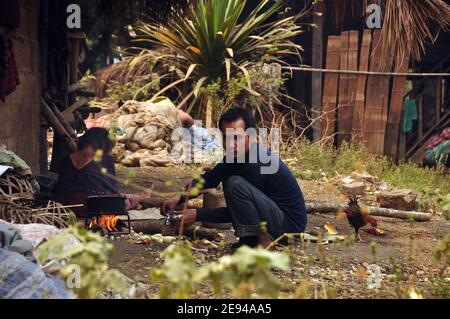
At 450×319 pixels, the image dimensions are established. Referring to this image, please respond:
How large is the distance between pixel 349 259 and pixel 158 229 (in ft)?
5.04

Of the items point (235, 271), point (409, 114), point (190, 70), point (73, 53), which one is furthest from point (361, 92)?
point (235, 271)

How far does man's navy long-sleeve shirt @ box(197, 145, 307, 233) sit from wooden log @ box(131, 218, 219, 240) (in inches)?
20.8

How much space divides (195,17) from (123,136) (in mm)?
2000

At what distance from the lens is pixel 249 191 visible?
5516 mm

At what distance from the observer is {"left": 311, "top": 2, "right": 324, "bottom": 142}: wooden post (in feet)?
38.8

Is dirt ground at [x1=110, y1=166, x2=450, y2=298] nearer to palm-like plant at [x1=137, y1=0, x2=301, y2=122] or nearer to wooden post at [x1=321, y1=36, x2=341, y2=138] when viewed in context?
wooden post at [x1=321, y1=36, x2=341, y2=138]

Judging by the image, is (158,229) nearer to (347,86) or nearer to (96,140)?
(96,140)

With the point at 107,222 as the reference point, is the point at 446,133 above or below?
above

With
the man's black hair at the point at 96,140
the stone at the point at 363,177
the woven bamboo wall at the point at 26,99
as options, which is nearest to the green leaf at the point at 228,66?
the stone at the point at 363,177

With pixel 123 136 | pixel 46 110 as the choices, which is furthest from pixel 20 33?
pixel 123 136

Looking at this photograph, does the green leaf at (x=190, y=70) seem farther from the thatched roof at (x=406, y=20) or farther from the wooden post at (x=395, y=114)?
the wooden post at (x=395, y=114)
